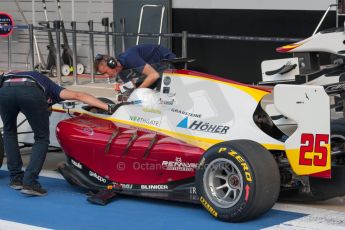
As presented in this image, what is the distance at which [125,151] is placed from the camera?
310 inches

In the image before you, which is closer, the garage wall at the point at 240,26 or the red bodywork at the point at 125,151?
the red bodywork at the point at 125,151

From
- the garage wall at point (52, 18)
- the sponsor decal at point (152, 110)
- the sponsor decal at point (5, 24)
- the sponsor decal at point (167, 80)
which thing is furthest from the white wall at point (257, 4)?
the sponsor decal at point (152, 110)

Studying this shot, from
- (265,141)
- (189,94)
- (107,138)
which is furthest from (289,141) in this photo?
(107,138)

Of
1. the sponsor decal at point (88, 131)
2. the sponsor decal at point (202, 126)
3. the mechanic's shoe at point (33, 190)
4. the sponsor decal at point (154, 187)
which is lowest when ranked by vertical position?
A: the mechanic's shoe at point (33, 190)

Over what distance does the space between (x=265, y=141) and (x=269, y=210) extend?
0.62 meters

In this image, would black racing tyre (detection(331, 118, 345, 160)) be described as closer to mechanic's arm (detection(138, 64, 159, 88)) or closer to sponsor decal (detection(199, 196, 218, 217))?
sponsor decal (detection(199, 196, 218, 217))

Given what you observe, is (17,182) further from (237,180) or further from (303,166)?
(303,166)

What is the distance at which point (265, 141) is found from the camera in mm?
7266

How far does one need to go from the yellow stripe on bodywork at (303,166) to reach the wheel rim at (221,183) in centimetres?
51

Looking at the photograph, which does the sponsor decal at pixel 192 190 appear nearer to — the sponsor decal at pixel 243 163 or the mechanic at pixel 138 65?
the sponsor decal at pixel 243 163

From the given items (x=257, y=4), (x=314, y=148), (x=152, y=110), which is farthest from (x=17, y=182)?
(x=257, y=4)

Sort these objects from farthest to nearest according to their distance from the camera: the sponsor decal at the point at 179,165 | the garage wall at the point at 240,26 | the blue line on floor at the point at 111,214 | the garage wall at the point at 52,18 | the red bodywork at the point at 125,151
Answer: the garage wall at the point at 52,18 < the garage wall at the point at 240,26 < the red bodywork at the point at 125,151 < the sponsor decal at the point at 179,165 < the blue line on floor at the point at 111,214

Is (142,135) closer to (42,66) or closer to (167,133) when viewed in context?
(167,133)

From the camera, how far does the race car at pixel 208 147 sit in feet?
22.6
